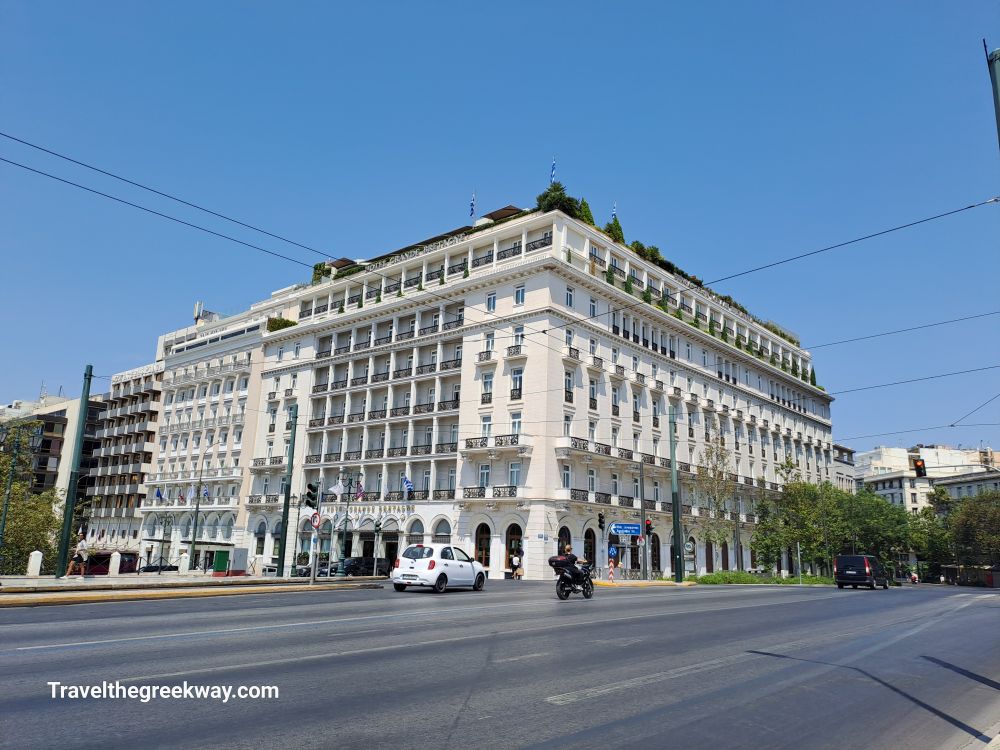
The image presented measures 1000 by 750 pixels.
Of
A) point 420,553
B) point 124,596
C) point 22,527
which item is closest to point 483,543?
point 420,553

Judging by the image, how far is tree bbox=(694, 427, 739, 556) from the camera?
2013 inches

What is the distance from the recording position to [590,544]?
46.1 meters

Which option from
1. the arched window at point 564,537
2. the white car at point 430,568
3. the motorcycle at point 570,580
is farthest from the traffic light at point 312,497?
the arched window at point 564,537

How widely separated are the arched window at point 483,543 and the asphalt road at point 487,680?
32.8 m

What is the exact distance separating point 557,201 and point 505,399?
14.6m

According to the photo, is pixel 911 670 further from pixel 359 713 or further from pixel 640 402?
pixel 640 402

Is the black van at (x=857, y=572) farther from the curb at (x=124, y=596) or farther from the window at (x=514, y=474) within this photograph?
the curb at (x=124, y=596)

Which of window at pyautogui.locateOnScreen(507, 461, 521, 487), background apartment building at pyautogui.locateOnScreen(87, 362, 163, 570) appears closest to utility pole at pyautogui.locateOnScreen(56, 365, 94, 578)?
window at pyautogui.locateOnScreen(507, 461, 521, 487)

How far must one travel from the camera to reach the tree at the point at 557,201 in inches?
1895

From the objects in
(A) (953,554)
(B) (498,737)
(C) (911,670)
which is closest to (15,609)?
(B) (498,737)

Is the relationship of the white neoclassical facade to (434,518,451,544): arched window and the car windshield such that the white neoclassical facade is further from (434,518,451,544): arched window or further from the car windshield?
the car windshield

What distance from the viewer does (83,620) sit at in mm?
11695

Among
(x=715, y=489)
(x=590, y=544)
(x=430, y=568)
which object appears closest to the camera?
(x=430, y=568)

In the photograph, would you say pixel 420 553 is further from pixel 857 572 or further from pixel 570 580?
pixel 857 572
